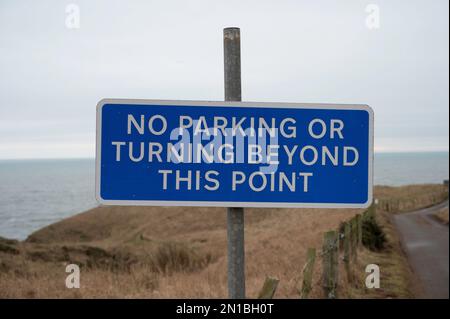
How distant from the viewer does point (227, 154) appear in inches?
92.8

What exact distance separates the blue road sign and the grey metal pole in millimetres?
68

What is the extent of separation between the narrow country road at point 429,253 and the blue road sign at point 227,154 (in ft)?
26.7

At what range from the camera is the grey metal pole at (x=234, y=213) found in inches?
92.2

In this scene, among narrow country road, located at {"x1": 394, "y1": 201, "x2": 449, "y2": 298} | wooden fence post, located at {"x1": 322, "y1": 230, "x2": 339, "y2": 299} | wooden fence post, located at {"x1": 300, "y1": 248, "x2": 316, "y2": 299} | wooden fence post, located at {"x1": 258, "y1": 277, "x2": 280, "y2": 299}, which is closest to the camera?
wooden fence post, located at {"x1": 258, "y1": 277, "x2": 280, "y2": 299}

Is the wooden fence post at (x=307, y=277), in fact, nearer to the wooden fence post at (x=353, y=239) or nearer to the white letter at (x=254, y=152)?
the wooden fence post at (x=353, y=239)

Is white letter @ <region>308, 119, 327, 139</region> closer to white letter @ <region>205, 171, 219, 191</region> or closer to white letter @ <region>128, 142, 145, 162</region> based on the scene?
white letter @ <region>205, 171, 219, 191</region>

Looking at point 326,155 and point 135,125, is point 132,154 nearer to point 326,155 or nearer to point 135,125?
point 135,125

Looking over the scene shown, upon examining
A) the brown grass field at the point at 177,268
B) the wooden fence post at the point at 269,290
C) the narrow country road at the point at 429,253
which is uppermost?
the wooden fence post at the point at 269,290

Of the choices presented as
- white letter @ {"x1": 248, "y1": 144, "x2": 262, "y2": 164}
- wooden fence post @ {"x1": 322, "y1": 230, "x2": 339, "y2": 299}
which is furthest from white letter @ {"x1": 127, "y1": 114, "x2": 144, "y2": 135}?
wooden fence post @ {"x1": 322, "y1": 230, "x2": 339, "y2": 299}

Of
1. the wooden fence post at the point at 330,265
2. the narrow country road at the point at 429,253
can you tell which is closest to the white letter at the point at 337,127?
the wooden fence post at the point at 330,265

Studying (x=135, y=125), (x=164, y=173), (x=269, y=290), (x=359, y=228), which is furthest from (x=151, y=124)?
(x=359, y=228)

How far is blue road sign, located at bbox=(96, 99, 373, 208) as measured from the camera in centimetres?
235

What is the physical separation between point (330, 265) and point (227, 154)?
557 cm
